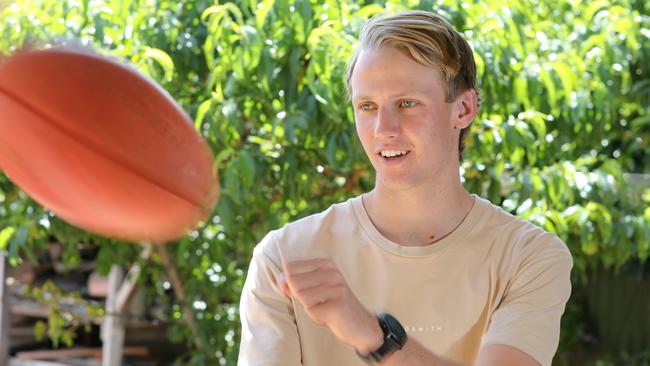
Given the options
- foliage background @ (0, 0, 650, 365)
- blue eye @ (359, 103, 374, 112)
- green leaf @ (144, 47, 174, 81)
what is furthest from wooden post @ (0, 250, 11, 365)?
blue eye @ (359, 103, 374, 112)

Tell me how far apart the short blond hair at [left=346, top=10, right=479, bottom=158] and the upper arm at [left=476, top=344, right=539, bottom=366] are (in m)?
0.53

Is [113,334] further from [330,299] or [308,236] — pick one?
[330,299]

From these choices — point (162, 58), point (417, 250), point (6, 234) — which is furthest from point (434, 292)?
point (6, 234)

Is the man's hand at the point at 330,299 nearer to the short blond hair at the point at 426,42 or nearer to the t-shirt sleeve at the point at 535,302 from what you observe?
the t-shirt sleeve at the point at 535,302

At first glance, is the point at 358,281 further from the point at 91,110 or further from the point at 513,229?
the point at 91,110

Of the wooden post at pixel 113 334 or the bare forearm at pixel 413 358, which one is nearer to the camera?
the bare forearm at pixel 413 358

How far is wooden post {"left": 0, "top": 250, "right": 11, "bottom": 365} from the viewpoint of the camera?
21.1ft

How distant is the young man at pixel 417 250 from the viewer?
2205 millimetres

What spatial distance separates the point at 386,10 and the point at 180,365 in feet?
6.54

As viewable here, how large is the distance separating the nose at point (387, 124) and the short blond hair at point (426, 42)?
133mm

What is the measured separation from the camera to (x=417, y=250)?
226 centimetres

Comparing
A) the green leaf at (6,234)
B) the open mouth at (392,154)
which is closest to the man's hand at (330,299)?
the open mouth at (392,154)

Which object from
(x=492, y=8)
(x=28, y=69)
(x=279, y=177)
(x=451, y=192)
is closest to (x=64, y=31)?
(x=279, y=177)

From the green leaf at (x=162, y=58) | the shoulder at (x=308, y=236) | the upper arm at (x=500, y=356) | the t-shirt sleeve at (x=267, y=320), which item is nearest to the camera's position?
the upper arm at (x=500, y=356)
